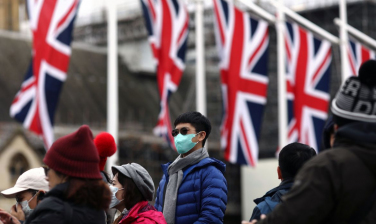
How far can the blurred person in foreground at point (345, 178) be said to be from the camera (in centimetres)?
379

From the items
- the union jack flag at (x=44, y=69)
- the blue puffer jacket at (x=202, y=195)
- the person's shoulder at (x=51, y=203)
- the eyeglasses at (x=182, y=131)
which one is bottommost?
the union jack flag at (x=44, y=69)

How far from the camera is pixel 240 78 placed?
18.0 metres

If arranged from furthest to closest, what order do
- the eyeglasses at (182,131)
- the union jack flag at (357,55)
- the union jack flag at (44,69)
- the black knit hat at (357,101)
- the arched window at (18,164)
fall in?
the arched window at (18,164), the union jack flag at (357,55), the union jack flag at (44,69), the eyeglasses at (182,131), the black knit hat at (357,101)

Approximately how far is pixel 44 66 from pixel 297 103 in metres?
8.16

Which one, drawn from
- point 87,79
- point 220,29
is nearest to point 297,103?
point 220,29

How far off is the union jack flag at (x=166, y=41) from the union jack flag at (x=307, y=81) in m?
4.17

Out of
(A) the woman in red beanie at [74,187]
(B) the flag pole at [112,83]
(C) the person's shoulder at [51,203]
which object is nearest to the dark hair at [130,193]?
(A) the woman in red beanie at [74,187]

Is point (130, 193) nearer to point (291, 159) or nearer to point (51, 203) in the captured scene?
point (291, 159)

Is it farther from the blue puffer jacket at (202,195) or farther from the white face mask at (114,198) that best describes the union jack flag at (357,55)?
the white face mask at (114,198)

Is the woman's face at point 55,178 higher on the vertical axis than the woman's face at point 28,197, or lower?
higher

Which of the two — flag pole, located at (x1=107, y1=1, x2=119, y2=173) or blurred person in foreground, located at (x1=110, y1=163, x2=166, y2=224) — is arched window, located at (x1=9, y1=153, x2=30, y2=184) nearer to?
flag pole, located at (x1=107, y1=1, x2=119, y2=173)

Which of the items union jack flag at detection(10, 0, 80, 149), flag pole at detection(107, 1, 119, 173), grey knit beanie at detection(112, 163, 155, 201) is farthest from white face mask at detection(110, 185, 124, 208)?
flag pole at detection(107, 1, 119, 173)

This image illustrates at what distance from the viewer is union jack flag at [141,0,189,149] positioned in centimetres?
1591

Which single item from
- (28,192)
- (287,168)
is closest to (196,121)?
(287,168)
